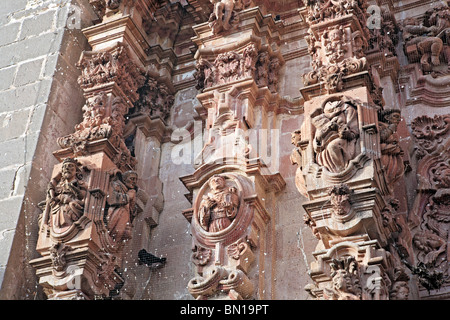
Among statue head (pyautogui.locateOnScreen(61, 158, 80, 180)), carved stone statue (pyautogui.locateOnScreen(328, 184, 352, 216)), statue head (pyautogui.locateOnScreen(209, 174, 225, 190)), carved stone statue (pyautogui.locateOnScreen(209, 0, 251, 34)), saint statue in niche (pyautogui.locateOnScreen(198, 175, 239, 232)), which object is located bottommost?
carved stone statue (pyautogui.locateOnScreen(328, 184, 352, 216))

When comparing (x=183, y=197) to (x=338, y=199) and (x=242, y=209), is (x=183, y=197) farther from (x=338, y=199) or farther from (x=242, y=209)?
(x=338, y=199)

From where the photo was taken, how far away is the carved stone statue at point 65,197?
29.3 ft

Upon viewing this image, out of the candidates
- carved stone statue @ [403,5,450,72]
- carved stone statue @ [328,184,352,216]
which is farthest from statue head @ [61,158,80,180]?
carved stone statue @ [403,5,450,72]

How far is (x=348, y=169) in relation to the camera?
788 centimetres

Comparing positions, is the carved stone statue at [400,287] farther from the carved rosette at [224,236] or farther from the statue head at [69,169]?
the statue head at [69,169]

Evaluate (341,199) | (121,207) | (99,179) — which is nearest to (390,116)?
(341,199)

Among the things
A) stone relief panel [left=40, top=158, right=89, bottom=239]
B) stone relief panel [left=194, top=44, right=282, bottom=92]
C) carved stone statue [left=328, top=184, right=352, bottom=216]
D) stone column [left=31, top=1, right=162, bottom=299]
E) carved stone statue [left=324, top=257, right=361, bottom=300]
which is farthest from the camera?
stone relief panel [left=194, top=44, right=282, bottom=92]

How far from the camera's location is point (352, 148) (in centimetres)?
805

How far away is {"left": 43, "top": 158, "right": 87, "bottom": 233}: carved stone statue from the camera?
8945mm

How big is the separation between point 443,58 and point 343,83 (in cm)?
160

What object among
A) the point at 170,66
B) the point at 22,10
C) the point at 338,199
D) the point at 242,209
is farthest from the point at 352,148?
the point at 22,10

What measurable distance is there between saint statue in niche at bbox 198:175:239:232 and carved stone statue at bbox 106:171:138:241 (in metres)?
0.85

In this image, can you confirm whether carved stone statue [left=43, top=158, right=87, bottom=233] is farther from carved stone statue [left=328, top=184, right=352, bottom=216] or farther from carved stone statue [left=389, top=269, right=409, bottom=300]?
carved stone statue [left=389, top=269, right=409, bottom=300]

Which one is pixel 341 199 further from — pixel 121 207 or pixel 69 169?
pixel 69 169
